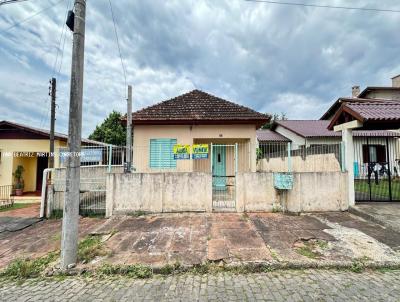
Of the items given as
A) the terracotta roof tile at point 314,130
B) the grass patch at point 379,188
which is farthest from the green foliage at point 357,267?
the terracotta roof tile at point 314,130

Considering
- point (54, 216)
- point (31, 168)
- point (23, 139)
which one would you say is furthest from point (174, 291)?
point (31, 168)

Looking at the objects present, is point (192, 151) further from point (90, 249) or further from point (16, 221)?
point (16, 221)

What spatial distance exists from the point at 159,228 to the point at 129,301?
9.70 ft

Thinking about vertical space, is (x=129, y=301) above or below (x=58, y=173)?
below

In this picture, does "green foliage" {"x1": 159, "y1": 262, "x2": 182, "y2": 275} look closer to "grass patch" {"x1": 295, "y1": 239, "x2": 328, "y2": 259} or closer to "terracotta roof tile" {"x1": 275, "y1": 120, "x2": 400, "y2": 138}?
"grass patch" {"x1": 295, "y1": 239, "x2": 328, "y2": 259}

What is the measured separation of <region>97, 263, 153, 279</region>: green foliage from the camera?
3875mm

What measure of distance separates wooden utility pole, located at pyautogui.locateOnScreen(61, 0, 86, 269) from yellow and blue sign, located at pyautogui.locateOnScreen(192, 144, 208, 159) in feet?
13.7

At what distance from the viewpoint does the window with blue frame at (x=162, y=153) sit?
10125 millimetres

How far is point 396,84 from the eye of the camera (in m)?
20.1

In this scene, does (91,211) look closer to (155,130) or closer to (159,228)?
(159,228)

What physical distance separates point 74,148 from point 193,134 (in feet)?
21.4

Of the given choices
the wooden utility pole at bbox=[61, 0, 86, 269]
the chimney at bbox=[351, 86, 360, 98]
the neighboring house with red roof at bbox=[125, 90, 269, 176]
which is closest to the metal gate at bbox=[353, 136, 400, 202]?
the neighboring house with red roof at bbox=[125, 90, 269, 176]

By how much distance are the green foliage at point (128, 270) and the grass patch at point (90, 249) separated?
24.2 inches

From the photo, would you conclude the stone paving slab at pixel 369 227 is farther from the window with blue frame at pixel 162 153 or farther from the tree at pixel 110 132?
the tree at pixel 110 132
